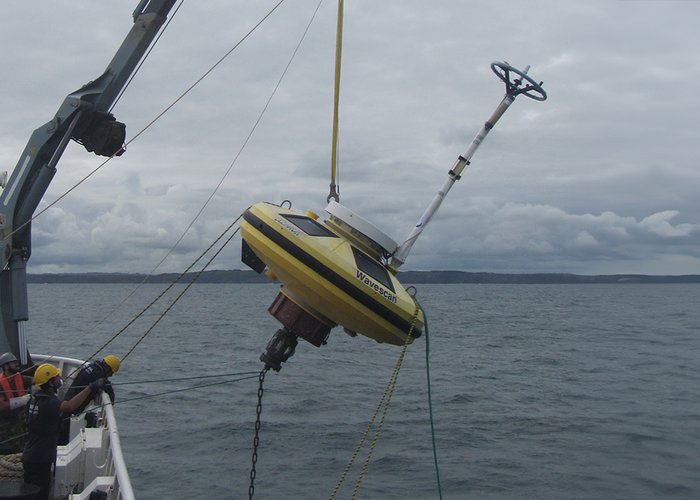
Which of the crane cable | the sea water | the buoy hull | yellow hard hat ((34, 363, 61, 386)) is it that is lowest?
the sea water

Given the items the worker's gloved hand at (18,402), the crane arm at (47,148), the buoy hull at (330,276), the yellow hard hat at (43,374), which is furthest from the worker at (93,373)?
the buoy hull at (330,276)

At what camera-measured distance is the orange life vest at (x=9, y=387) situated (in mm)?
8406

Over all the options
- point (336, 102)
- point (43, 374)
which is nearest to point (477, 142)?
point (336, 102)

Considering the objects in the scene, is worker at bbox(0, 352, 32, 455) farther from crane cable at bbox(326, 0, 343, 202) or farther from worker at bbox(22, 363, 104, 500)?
crane cable at bbox(326, 0, 343, 202)

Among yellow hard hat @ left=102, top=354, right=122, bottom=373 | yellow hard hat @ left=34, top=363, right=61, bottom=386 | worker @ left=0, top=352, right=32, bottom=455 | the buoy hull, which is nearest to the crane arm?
worker @ left=0, top=352, right=32, bottom=455

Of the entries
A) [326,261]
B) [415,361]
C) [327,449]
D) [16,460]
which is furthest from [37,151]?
[415,361]

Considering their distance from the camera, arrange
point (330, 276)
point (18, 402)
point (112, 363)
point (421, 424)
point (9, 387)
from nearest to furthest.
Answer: point (330, 276), point (18, 402), point (9, 387), point (112, 363), point (421, 424)

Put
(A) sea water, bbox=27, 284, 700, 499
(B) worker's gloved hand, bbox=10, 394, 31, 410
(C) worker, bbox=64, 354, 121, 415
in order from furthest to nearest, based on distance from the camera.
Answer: (A) sea water, bbox=27, 284, 700, 499 < (C) worker, bbox=64, 354, 121, 415 < (B) worker's gloved hand, bbox=10, 394, 31, 410

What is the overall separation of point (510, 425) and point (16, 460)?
565 inches

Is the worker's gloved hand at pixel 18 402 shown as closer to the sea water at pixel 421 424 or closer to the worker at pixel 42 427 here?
the worker at pixel 42 427

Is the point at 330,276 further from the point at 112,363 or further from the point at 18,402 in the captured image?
the point at 112,363

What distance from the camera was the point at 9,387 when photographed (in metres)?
8.56

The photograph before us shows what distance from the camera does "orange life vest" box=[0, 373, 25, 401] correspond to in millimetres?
8406

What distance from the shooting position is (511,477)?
1512cm
